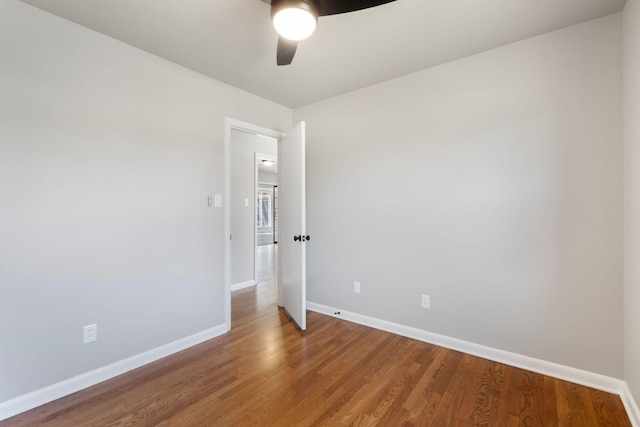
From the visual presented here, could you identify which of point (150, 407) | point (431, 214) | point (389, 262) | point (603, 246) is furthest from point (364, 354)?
point (603, 246)

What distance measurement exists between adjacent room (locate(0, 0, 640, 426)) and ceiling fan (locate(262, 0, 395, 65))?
0.6 inches

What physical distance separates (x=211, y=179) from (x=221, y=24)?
1307mm

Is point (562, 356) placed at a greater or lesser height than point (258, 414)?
greater

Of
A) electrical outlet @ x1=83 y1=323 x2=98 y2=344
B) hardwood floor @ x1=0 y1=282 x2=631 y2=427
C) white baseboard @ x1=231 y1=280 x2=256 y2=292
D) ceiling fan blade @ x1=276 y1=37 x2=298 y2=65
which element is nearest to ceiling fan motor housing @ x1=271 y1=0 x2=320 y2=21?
ceiling fan blade @ x1=276 y1=37 x2=298 y2=65

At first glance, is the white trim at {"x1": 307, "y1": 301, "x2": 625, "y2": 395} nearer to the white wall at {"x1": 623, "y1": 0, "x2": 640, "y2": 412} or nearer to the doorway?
the white wall at {"x1": 623, "y1": 0, "x2": 640, "y2": 412}

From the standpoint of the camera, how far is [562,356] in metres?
2.02

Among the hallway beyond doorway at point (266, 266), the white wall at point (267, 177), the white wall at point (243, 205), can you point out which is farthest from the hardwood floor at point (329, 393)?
the white wall at point (267, 177)

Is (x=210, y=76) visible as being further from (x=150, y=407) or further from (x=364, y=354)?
(x=364, y=354)

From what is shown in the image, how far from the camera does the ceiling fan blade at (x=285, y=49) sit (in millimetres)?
1668

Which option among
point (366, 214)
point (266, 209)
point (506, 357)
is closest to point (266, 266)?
point (366, 214)

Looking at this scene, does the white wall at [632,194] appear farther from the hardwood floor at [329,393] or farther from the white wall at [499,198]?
the hardwood floor at [329,393]

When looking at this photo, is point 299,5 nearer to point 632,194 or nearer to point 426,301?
point 632,194

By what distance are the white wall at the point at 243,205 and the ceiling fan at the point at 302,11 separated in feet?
9.83

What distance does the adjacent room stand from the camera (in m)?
1.73
